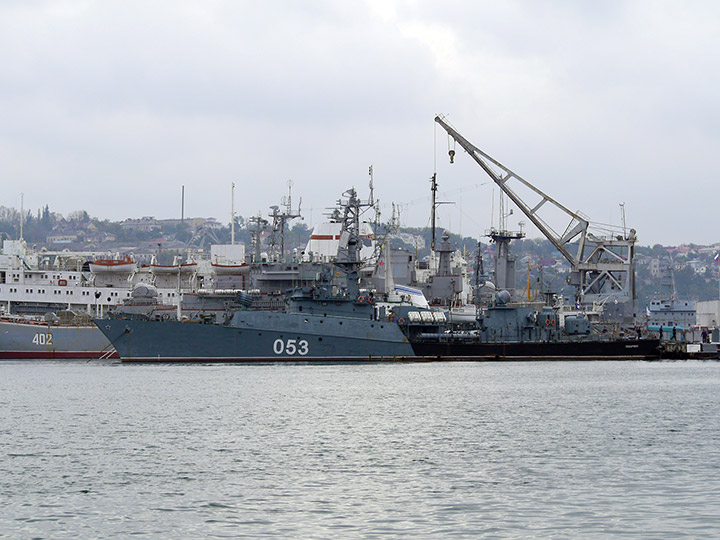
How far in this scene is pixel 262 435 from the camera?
27594mm

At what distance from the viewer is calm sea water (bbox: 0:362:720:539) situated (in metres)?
17.2

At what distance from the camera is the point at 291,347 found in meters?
56.5

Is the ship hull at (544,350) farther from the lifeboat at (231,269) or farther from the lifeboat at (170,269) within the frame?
the lifeboat at (170,269)

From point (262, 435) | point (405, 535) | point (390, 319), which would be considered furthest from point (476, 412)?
point (390, 319)

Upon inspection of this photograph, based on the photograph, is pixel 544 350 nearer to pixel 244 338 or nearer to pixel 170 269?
pixel 244 338

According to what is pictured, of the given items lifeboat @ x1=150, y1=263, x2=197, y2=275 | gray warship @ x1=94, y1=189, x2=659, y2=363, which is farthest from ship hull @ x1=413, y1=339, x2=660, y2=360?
lifeboat @ x1=150, y1=263, x2=197, y2=275

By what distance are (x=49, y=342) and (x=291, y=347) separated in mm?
17658

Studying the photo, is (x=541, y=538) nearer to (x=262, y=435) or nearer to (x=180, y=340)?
(x=262, y=435)

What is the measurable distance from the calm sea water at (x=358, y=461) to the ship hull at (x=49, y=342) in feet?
70.4

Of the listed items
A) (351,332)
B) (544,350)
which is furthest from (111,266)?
(544,350)

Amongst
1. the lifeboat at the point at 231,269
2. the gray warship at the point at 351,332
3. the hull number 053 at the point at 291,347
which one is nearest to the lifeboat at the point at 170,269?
the lifeboat at the point at 231,269

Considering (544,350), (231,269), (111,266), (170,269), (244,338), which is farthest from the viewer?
(231,269)

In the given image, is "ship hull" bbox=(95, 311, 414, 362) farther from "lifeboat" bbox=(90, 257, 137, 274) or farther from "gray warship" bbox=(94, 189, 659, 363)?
"lifeboat" bbox=(90, 257, 137, 274)

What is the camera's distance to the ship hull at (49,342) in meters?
63.4
